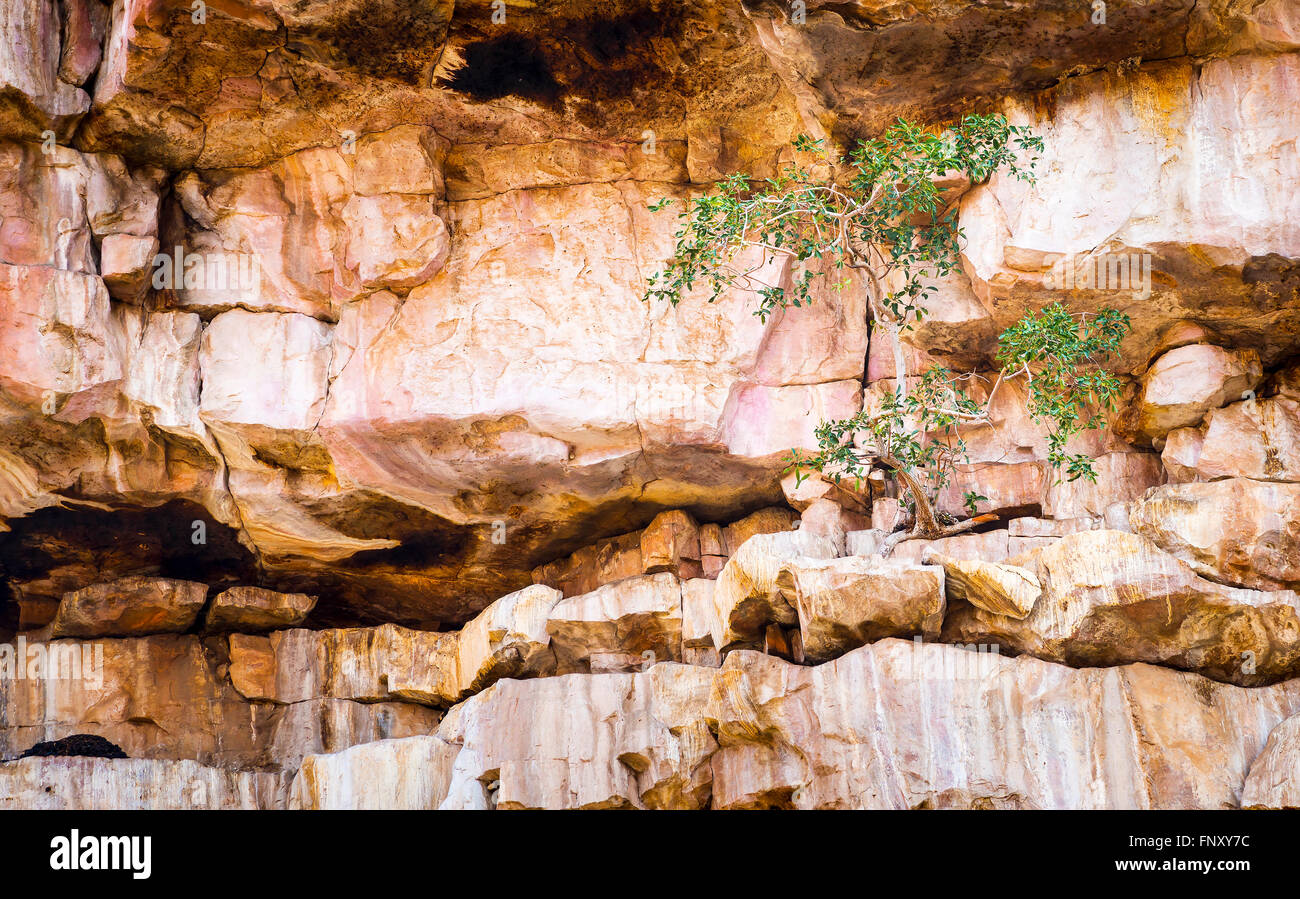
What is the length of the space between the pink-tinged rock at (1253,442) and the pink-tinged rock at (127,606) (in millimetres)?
12391

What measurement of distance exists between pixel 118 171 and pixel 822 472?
903 cm

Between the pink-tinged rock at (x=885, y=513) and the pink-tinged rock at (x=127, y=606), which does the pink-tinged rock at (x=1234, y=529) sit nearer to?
the pink-tinged rock at (x=885, y=513)

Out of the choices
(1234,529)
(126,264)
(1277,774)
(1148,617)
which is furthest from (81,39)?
(1277,774)

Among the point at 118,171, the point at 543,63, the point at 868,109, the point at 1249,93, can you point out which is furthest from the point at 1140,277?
the point at 118,171

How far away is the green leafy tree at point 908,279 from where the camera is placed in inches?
580

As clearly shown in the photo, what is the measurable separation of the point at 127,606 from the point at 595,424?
22.5 feet

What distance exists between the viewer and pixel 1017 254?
1505 centimetres

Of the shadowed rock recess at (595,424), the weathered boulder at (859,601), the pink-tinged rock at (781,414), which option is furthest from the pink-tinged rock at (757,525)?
the weathered boulder at (859,601)

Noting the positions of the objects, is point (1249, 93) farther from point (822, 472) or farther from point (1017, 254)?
point (822, 472)

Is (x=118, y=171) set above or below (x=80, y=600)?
above

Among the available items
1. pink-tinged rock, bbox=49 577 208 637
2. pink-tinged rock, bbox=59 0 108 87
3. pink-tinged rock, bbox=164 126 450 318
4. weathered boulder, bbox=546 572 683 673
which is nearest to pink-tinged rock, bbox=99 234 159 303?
pink-tinged rock, bbox=164 126 450 318

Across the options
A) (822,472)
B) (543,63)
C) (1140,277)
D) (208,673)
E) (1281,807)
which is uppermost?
(543,63)

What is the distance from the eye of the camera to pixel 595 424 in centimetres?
1642

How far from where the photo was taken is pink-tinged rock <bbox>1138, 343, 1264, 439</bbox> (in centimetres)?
1490
